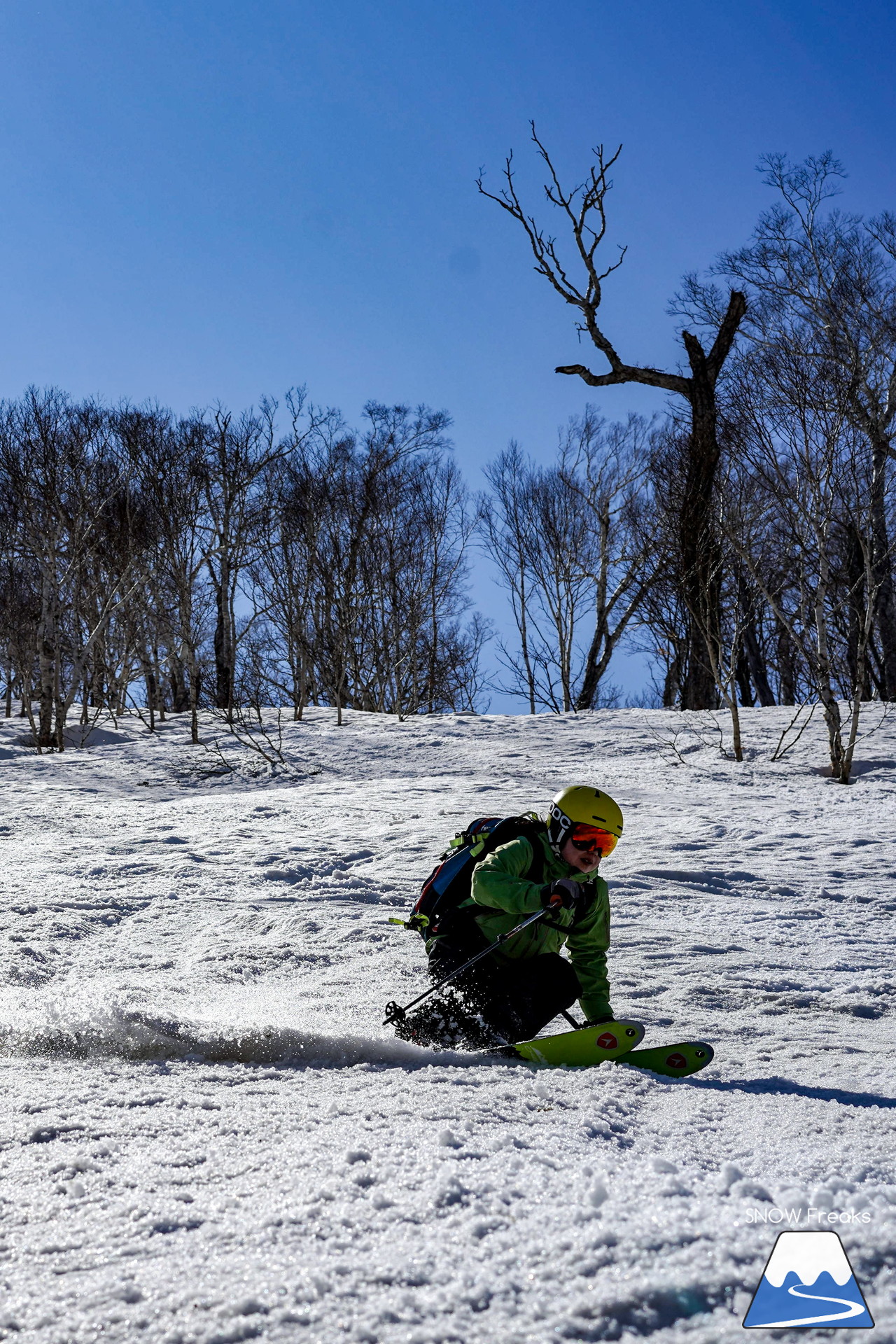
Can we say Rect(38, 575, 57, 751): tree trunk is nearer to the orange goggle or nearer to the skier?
the skier

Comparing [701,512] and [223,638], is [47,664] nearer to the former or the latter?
[223,638]

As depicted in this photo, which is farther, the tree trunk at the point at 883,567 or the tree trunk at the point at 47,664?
the tree trunk at the point at 47,664

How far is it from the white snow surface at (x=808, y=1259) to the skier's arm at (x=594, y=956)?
1.84 meters

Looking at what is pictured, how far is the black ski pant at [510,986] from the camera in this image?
3.50m

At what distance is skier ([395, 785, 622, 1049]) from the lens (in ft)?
11.5

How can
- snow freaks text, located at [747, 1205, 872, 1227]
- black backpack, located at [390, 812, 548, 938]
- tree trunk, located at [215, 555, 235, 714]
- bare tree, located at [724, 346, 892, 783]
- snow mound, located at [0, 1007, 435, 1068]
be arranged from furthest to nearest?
tree trunk, located at [215, 555, 235, 714], bare tree, located at [724, 346, 892, 783], black backpack, located at [390, 812, 548, 938], snow mound, located at [0, 1007, 435, 1068], snow freaks text, located at [747, 1205, 872, 1227]

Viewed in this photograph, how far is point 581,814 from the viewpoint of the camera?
3502 mm

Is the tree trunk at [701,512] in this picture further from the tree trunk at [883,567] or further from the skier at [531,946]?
Result: the skier at [531,946]

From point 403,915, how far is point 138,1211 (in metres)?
4.32

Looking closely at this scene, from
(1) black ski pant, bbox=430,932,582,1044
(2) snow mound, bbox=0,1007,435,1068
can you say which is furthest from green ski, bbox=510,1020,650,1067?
(2) snow mound, bbox=0,1007,435,1068

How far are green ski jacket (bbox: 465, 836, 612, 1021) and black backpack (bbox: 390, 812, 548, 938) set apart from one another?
0.04m

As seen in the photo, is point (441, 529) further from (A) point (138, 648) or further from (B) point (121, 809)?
(B) point (121, 809)

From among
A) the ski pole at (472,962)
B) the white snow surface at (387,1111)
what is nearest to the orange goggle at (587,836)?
the ski pole at (472,962)

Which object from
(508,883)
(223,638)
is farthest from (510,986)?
(223,638)
